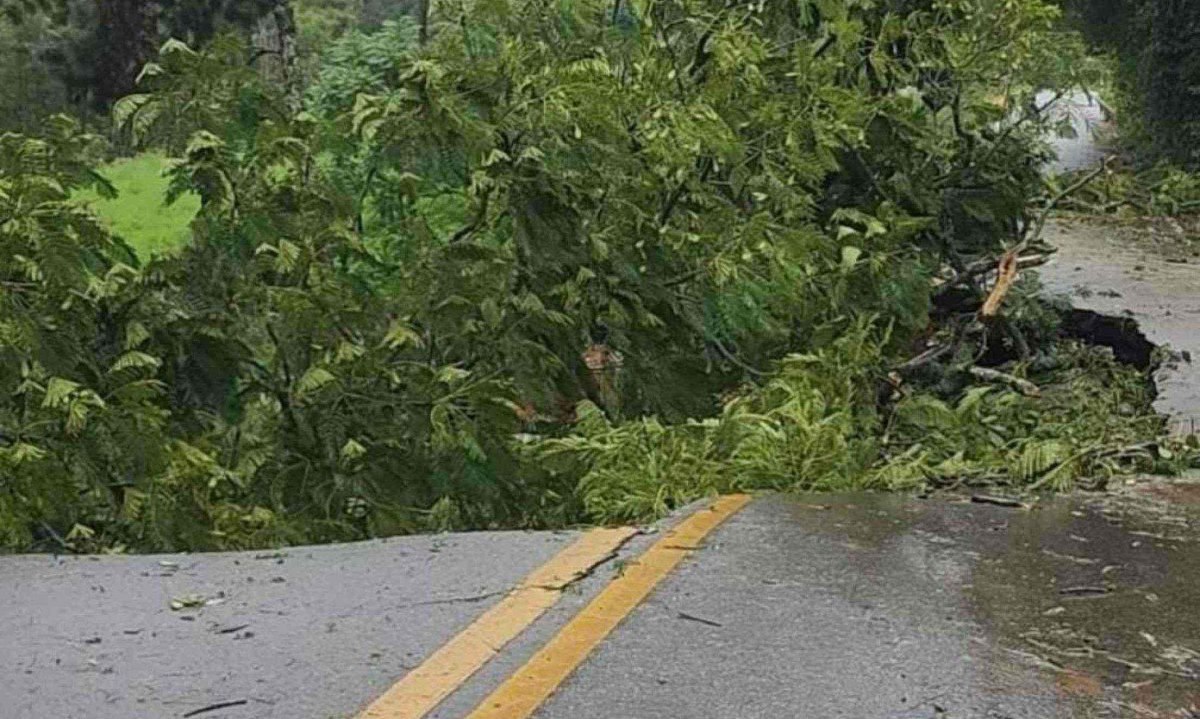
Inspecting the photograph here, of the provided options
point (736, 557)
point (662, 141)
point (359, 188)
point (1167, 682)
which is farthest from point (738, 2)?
point (1167, 682)

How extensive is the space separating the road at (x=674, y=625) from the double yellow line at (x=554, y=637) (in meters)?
0.02

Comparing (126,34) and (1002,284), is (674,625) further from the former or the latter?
(126,34)

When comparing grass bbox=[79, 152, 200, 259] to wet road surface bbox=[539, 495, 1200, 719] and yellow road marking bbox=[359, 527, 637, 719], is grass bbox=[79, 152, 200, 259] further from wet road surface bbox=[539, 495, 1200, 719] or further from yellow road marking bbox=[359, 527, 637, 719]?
wet road surface bbox=[539, 495, 1200, 719]

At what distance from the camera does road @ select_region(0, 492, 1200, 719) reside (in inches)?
144

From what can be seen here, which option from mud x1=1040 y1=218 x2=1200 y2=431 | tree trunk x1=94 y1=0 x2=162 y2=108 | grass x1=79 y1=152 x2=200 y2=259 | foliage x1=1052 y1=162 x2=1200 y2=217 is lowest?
foliage x1=1052 y1=162 x2=1200 y2=217

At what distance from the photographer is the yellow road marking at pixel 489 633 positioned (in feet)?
11.8

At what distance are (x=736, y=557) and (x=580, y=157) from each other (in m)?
3.37

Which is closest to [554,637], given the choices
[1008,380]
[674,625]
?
[674,625]

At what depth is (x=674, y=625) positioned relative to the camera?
418 cm

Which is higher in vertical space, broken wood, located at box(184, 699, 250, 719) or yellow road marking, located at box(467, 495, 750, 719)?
broken wood, located at box(184, 699, 250, 719)

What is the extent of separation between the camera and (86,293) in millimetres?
6766

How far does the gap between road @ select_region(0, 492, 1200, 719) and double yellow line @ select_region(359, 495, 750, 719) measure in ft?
0.05

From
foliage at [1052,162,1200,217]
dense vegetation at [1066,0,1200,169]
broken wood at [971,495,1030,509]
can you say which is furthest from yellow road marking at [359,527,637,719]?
dense vegetation at [1066,0,1200,169]

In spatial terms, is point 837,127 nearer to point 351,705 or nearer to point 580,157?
point 580,157
